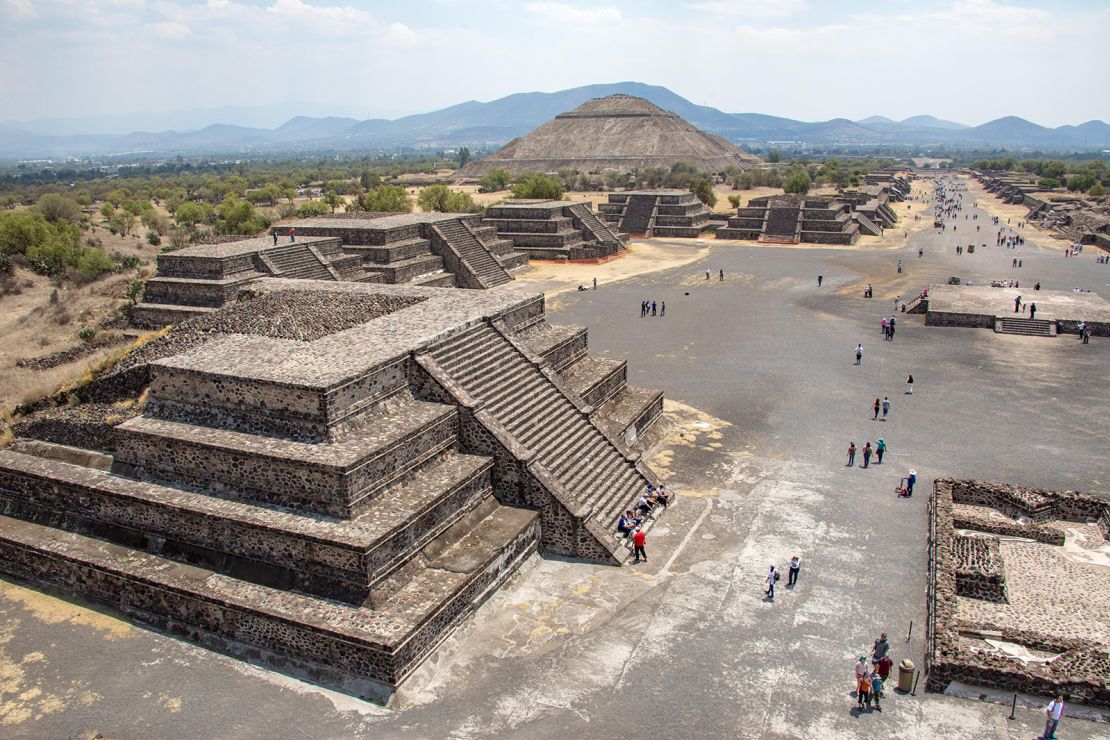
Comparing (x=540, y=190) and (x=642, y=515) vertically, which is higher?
(x=540, y=190)

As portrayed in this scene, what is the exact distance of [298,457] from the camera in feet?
36.8

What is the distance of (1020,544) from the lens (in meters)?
13.9

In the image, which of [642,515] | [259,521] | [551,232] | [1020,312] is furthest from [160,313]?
[1020,312]

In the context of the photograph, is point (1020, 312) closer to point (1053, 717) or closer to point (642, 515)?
point (642, 515)

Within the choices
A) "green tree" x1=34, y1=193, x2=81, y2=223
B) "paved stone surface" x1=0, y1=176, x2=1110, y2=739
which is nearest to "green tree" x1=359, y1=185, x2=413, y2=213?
"green tree" x1=34, y1=193, x2=81, y2=223

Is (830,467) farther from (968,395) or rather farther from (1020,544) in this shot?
(968,395)

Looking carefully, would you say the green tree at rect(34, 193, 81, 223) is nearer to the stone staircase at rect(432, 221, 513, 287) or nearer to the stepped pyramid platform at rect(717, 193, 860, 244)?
the stone staircase at rect(432, 221, 513, 287)

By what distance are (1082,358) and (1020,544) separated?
15829 mm

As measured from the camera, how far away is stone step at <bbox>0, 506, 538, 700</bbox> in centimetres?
1004

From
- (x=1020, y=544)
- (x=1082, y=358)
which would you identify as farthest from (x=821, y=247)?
(x=1020, y=544)

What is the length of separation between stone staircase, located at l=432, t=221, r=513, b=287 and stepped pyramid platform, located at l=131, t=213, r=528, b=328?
6 cm

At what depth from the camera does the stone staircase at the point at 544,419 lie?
1423cm

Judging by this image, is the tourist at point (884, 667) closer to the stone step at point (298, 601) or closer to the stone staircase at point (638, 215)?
the stone step at point (298, 601)

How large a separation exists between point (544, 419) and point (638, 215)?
4718 cm
